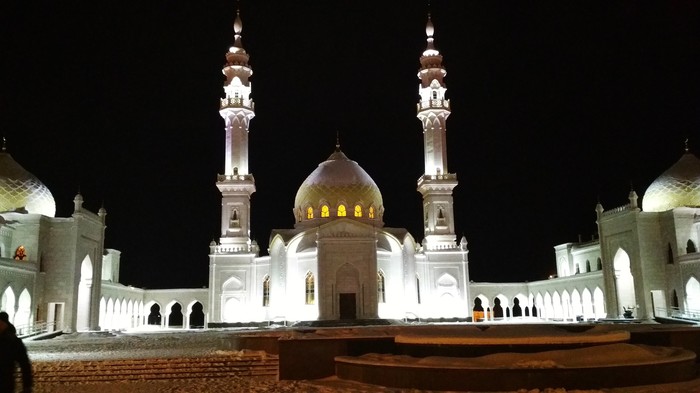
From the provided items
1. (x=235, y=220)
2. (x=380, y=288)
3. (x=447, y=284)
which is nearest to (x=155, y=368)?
(x=380, y=288)

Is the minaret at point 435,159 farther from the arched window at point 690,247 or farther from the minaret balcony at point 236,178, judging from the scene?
the arched window at point 690,247

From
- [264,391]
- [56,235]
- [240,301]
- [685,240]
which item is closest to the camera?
[264,391]

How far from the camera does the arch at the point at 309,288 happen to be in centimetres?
3856

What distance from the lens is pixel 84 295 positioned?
35562 mm

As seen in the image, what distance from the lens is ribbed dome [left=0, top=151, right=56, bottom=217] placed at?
107 ft

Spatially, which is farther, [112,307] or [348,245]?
[112,307]

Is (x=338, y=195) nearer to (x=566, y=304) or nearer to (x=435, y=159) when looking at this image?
(x=435, y=159)

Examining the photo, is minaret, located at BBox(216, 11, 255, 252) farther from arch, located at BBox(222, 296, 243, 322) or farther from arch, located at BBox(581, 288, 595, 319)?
arch, located at BBox(581, 288, 595, 319)

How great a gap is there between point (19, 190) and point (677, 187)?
3615 centimetres

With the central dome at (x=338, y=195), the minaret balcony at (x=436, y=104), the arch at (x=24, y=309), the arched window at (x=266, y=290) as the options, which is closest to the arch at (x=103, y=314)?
the arch at (x=24, y=309)

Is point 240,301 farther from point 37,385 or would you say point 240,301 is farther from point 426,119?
point 37,385

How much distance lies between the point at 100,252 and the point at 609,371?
1238 inches

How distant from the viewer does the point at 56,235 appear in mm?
32438

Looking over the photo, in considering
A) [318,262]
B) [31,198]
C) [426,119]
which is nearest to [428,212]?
[426,119]
